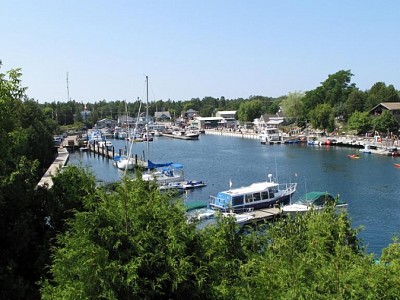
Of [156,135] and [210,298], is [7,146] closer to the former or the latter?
[210,298]

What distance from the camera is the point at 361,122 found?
231 ft

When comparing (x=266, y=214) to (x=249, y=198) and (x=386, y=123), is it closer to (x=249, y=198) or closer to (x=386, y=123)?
(x=249, y=198)

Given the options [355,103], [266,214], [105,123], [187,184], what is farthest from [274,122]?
[266,214]

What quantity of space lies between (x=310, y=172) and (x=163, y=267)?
3886 cm

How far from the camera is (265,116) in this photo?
106438 mm

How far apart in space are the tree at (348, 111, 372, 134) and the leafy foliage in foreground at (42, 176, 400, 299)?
66076 mm

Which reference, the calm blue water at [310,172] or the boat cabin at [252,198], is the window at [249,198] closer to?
the boat cabin at [252,198]

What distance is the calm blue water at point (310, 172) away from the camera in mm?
27250

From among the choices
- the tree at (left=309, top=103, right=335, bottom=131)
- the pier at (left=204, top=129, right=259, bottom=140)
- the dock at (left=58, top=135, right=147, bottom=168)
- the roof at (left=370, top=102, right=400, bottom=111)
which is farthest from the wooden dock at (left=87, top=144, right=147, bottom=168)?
the roof at (left=370, top=102, right=400, bottom=111)

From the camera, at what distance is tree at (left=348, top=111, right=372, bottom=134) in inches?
2766

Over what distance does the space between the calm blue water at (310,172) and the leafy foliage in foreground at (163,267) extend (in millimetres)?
11034

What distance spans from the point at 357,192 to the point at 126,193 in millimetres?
29574

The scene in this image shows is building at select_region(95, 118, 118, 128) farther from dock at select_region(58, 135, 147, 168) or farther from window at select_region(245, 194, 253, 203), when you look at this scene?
window at select_region(245, 194, 253, 203)

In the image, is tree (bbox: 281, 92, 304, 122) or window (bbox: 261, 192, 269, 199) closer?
window (bbox: 261, 192, 269, 199)
